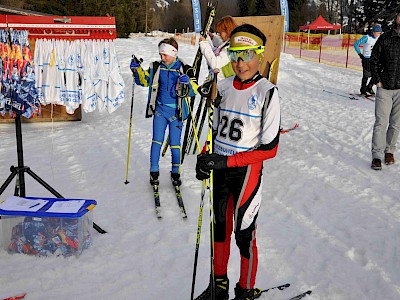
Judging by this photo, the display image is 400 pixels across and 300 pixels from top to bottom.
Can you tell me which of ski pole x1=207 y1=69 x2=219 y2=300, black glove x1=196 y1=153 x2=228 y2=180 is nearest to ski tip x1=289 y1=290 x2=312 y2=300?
ski pole x1=207 y1=69 x2=219 y2=300

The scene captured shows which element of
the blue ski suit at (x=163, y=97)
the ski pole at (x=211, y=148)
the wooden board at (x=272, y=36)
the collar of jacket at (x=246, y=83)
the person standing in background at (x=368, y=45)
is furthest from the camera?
the person standing in background at (x=368, y=45)

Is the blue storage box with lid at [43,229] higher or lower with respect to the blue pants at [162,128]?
lower

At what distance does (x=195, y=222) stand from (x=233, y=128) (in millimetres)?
2148

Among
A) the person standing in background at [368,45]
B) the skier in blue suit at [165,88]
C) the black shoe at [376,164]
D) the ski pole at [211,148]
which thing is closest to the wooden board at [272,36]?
the black shoe at [376,164]

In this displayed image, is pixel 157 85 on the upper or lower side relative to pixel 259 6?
lower

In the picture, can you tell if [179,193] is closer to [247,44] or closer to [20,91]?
[20,91]

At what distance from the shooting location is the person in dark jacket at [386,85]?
5837 mm

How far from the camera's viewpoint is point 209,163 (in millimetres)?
2732

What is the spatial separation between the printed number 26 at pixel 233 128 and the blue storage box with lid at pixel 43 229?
1716mm

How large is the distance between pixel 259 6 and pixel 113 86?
60.9 metres

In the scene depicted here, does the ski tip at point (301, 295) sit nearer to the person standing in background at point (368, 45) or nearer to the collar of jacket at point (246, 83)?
the collar of jacket at point (246, 83)

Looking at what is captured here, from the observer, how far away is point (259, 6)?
211ft

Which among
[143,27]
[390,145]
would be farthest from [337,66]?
[143,27]

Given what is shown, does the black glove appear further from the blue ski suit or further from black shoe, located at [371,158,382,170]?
black shoe, located at [371,158,382,170]
